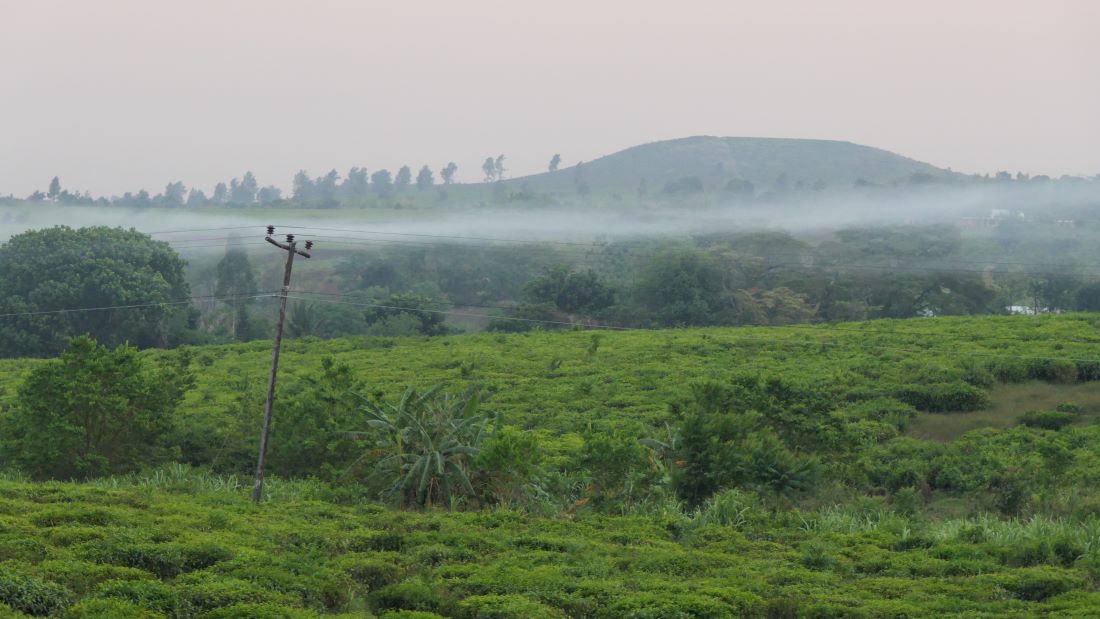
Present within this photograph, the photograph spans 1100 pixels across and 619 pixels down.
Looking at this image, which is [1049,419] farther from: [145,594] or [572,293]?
[572,293]

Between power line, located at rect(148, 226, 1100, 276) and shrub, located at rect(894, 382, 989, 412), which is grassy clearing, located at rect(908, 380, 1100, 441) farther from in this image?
power line, located at rect(148, 226, 1100, 276)

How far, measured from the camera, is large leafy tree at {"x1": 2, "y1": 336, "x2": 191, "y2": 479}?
40.6 metres

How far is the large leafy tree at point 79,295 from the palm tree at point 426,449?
4919 cm

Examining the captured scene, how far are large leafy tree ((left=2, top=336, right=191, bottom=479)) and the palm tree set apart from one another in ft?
32.3

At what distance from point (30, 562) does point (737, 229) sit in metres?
144

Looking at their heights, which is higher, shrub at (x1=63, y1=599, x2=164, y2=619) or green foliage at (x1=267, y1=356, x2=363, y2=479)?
shrub at (x1=63, y1=599, x2=164, y2=619)

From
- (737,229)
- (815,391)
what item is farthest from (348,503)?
(737,229)

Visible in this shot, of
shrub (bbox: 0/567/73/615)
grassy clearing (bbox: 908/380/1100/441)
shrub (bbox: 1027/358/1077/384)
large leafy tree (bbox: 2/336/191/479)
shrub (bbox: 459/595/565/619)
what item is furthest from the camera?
shrub (bbox: 1027/358/1077/384)

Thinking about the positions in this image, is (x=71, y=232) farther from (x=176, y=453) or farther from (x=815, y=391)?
(x=815, y=391)

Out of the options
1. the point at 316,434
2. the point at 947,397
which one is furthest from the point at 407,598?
the point at 947,397

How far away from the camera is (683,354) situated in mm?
64750

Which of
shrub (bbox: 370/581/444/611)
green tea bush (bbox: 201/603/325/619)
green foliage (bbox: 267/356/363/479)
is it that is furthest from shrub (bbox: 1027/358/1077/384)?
green tea bush (bbox: 201/603/325/619)

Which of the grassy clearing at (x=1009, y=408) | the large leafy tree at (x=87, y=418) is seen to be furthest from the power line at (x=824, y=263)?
the large leafy tree at (x=87, y=418)

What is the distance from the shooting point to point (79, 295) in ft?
272
